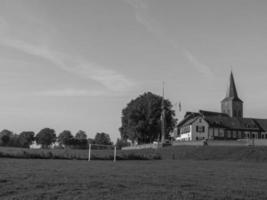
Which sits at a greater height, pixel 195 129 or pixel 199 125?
pixel 199 125

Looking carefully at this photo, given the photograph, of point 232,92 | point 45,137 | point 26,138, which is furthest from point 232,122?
point 26,138

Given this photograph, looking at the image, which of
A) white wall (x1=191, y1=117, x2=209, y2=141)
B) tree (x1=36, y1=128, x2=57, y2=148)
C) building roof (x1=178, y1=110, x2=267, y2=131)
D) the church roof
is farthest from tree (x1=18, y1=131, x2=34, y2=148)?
white wall (x1=191, y1=117, x2=209, y2=141)

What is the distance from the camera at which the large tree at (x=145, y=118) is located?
10450 centimetres

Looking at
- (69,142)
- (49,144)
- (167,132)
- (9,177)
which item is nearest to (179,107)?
(167,132)

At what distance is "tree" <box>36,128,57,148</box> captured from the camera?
190625 millimetres

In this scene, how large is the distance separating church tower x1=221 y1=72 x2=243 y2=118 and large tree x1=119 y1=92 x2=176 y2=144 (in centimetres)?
4026

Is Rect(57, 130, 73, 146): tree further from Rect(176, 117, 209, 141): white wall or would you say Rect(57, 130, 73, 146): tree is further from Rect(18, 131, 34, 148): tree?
Rect(176, 117, 209, 141): white wall

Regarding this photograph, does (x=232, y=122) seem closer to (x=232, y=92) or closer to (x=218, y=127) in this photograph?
(x=218, y=127)

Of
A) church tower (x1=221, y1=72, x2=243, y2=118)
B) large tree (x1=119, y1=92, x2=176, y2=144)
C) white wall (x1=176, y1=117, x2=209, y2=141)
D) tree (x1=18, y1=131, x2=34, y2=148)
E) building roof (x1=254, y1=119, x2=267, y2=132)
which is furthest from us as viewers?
tree (x1=18, y1=131, x2=34, y2=148)

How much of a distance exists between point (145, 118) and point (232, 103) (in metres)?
46.7

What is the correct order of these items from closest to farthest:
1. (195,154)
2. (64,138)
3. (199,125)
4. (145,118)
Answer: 1. (195,154)
2. (145,118)
3. (199,125)
4. (64,138)

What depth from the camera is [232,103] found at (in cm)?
14125

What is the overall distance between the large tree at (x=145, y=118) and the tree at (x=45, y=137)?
90614 mm

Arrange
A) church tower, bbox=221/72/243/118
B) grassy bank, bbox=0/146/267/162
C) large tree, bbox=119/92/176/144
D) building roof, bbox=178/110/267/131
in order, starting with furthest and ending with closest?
church tower, bbox=221/72/243/118
building roof, bbox=178/110/267/131
large tree, bbox=119/92/176/144
grassy bank, bbox=0/146/267/162
